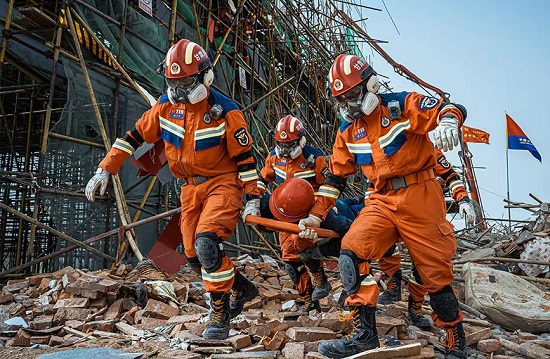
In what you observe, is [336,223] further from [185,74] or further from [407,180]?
[185,74]

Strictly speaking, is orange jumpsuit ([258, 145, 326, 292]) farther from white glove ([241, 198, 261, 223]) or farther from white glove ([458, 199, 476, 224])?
white glove ([458, 199, 476, 224])

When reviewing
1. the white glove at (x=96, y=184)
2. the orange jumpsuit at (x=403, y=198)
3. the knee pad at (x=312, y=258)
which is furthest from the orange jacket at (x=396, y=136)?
the white glove at (x=96, y=184)

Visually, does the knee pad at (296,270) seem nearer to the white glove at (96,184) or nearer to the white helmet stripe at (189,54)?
the white glove at (96,184)

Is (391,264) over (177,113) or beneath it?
beneath

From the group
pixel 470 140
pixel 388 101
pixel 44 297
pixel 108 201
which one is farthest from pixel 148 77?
pixel 470 140

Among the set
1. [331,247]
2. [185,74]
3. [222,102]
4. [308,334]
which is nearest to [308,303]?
[331,247]

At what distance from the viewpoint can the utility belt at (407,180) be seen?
3100 mm

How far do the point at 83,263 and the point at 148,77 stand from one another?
3136mm

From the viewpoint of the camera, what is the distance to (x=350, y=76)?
3.17 meters

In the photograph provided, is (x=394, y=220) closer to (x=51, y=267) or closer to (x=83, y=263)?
(x=83, y=263)

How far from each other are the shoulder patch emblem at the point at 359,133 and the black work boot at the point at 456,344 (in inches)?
56.1

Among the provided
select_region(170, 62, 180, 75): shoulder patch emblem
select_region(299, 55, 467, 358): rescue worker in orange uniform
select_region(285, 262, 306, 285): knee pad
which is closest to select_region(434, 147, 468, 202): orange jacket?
select_region(299, 55, 467, 358): rescue worker in orange uniform

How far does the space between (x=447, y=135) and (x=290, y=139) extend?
263 centimetres

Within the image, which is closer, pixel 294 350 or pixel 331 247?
pixel 294 350
